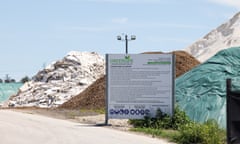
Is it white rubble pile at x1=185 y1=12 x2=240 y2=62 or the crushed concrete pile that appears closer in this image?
the crushed concrete pile

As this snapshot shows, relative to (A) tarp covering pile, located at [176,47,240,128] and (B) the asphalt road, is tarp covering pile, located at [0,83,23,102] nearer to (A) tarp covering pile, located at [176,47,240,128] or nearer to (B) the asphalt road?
(A) tarp covering pile, located at [176,47,240,128]

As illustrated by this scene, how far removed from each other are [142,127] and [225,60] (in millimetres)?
6894

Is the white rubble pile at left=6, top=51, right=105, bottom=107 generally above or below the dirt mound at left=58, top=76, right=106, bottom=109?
above

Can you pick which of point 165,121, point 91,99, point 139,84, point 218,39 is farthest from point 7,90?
point 165,121

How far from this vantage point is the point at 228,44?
309 feet

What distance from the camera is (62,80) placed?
52656 mm

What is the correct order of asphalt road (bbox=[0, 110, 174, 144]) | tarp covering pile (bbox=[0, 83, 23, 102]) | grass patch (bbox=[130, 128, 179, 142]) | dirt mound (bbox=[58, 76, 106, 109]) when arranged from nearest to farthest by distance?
asphalt road (bbox=[0, 110, 174, 144])
grass patch (bbox=[130, 128, 179, 142])
dirt mound (bbox=[58, 76, 106, 109])
tarp covering pile (bbox=[0, 83, 23, 102])

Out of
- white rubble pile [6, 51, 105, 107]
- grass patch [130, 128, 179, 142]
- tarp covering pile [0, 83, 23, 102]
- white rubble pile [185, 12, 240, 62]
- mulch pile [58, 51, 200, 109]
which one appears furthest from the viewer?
white rubble pile [185, 12, 240, 62]

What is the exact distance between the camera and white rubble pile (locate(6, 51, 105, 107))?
48719mm

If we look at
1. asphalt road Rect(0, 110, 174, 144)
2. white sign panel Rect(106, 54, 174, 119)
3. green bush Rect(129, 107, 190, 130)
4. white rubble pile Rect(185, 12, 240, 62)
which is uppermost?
white rubble pile Rect(185, 12, 240, 62)

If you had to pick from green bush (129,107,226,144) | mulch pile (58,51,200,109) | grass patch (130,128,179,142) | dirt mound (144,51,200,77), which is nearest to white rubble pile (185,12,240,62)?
dirt mound (144,51,200,77)

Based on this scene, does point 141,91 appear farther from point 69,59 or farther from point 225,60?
point 69,59

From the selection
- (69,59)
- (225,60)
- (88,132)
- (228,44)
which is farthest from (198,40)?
(88,132)

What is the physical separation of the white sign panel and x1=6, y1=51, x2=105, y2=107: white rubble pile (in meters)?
25.9
